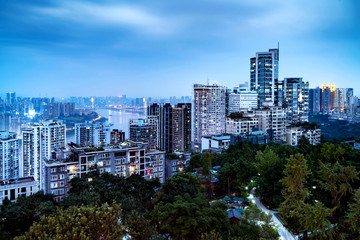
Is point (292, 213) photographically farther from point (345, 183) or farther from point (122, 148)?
point (122, 148)

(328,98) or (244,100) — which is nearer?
(244,100)

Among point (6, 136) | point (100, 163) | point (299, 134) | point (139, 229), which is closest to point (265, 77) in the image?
point (299, 134)

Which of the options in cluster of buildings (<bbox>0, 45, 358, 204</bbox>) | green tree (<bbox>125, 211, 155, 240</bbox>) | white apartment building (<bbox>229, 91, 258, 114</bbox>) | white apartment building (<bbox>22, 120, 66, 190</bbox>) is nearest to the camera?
green tree (<bbox>125, 211, 155, 240</bbox>)

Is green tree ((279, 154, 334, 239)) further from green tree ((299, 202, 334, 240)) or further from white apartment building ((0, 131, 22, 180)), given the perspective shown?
white apartment building ((0, 131, 22, 180))

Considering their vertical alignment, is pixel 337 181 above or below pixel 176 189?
above

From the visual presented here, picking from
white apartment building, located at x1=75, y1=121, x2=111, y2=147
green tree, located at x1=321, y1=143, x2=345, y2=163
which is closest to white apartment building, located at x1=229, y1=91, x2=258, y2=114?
white apartment building, located at x1=75, y1=121, x2=111, y2=147

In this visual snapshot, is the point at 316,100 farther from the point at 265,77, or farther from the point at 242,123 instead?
the point at 242,123
